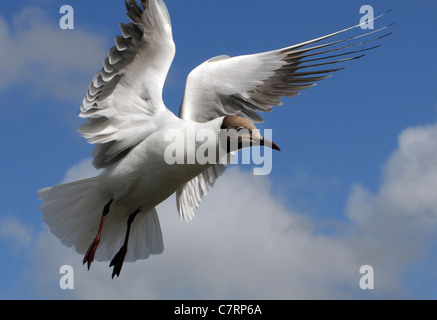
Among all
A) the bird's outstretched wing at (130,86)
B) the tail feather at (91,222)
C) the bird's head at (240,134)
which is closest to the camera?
the bird's head at (240,134)

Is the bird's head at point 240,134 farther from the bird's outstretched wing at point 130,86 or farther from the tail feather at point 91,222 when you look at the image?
the tail feather at point 91,222

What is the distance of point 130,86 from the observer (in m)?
6.05

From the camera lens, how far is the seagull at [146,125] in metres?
5.85

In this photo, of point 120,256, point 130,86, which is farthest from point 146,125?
point 120,256

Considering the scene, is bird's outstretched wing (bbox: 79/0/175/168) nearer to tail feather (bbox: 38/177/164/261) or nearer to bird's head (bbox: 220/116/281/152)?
tail feather (bbox: 38/177/164/261)

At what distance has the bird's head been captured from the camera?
224 inches

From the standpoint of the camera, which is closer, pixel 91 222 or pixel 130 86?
pixel 130 86

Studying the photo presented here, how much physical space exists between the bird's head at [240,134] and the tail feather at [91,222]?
1.23m

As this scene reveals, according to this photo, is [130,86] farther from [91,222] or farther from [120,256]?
[120,256]

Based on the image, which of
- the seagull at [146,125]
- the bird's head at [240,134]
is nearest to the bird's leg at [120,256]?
the seagull at [146,125]

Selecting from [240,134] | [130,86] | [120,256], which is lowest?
[120,256]

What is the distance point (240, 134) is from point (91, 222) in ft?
5.74

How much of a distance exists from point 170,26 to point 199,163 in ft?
4.29

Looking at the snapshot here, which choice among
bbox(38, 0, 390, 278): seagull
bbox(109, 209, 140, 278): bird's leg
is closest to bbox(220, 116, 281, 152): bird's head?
bbox(38, 0, 390, 278): seagull
